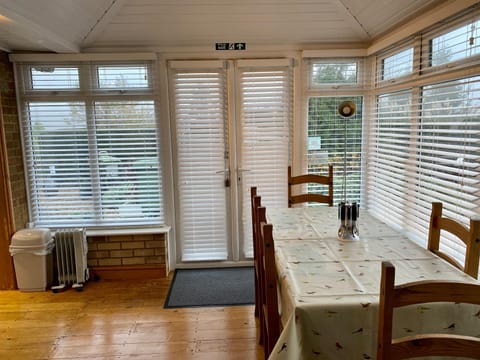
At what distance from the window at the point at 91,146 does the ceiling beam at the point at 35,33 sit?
0.91ft

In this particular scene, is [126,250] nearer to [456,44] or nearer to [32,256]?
[32,256]

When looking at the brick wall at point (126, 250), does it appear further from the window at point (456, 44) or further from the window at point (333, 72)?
the window at point (456, 44)

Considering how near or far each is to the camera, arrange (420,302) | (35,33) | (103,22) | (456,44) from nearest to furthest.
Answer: (420,302)
(456,44)
(35,33)
(103,22)

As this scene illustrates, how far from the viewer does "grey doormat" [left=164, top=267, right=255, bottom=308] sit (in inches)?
118

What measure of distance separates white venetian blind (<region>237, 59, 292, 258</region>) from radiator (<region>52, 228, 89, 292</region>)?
1565 millimetres

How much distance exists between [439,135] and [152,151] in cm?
247

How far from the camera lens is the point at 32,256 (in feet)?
10.6

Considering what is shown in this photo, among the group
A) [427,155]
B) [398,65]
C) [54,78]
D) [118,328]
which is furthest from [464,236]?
[54,78]

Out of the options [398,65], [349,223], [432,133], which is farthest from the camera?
[398,65]

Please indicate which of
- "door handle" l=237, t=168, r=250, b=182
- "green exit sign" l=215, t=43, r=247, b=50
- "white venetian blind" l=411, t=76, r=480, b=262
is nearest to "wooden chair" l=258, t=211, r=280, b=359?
"white venetian blind" l=411, t=76, r=480, b=262

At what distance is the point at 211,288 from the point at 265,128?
5.29 ft

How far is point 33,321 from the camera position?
2.78 m

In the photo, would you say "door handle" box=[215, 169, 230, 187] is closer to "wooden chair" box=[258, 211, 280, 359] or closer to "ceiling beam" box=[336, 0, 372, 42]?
"ceiling beam" box=[336, 0, 372, 42]

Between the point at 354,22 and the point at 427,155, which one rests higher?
the point at 354,22
